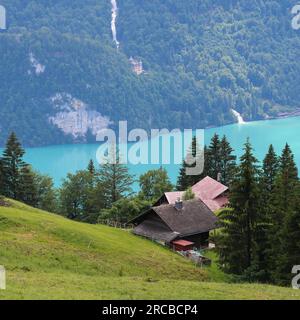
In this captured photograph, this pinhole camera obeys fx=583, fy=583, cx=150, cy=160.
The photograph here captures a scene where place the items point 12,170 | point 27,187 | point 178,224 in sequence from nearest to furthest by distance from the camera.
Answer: point 178,224 → point 12,170 → point 27,187

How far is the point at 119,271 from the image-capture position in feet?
97.6

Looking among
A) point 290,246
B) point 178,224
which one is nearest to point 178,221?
point 178,224

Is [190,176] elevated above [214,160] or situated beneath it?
situated beneath

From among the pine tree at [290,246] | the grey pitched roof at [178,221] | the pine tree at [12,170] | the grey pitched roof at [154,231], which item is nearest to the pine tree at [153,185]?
the pine tree at [12,170]

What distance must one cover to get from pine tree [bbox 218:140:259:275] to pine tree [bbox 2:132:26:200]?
3268cm

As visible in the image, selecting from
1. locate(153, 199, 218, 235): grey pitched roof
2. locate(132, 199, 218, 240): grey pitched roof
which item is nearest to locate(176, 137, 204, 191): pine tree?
locate(153, 199, 218, 235): grey pitched roof

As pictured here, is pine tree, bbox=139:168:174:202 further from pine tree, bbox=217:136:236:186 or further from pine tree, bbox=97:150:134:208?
pine tree, bbox=217:136:236:186

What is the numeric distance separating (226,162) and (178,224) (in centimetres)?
3019

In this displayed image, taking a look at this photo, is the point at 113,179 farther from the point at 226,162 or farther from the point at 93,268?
the point at 93,268

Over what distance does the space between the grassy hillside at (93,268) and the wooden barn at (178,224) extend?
1.94 metres

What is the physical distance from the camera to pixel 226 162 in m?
76.9

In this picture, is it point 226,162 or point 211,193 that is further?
point 226,162

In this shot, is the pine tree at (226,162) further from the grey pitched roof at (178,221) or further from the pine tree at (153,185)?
the grey pitched roof at (178,221)
